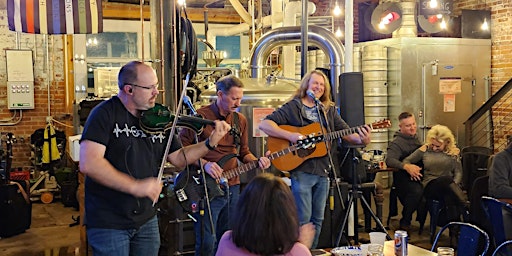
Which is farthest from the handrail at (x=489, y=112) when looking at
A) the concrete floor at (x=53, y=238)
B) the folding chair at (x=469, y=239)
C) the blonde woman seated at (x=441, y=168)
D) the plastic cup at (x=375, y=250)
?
the plastic cup at (x=375, y=250)

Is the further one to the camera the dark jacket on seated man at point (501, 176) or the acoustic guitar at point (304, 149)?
the acoustic guitar at point (304, 149)

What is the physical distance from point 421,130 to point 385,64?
1.08 meters

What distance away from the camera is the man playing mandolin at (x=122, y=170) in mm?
2861

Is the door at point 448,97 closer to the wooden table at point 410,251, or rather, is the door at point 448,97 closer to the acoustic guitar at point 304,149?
the acoustic guitar at point 304,149

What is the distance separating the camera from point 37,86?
10.0m

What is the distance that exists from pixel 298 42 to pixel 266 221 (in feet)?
17.0

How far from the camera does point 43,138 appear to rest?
951 cm

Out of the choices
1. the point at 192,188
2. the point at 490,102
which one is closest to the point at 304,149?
the point at 192,188

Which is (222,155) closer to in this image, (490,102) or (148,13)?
(490,102)

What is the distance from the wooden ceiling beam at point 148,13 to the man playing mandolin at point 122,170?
7810 millimetres

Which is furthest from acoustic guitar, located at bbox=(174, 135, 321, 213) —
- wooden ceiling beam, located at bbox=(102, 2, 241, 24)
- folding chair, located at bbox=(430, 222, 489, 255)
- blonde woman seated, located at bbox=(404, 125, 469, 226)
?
wooden ceiling beam, located at bbox=(102, 2, 241, 24)

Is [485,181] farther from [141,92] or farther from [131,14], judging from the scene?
[131,14]

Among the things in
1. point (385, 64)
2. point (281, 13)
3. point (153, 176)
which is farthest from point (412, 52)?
point (153, 176)

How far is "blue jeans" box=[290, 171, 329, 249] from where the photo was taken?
192 inches
